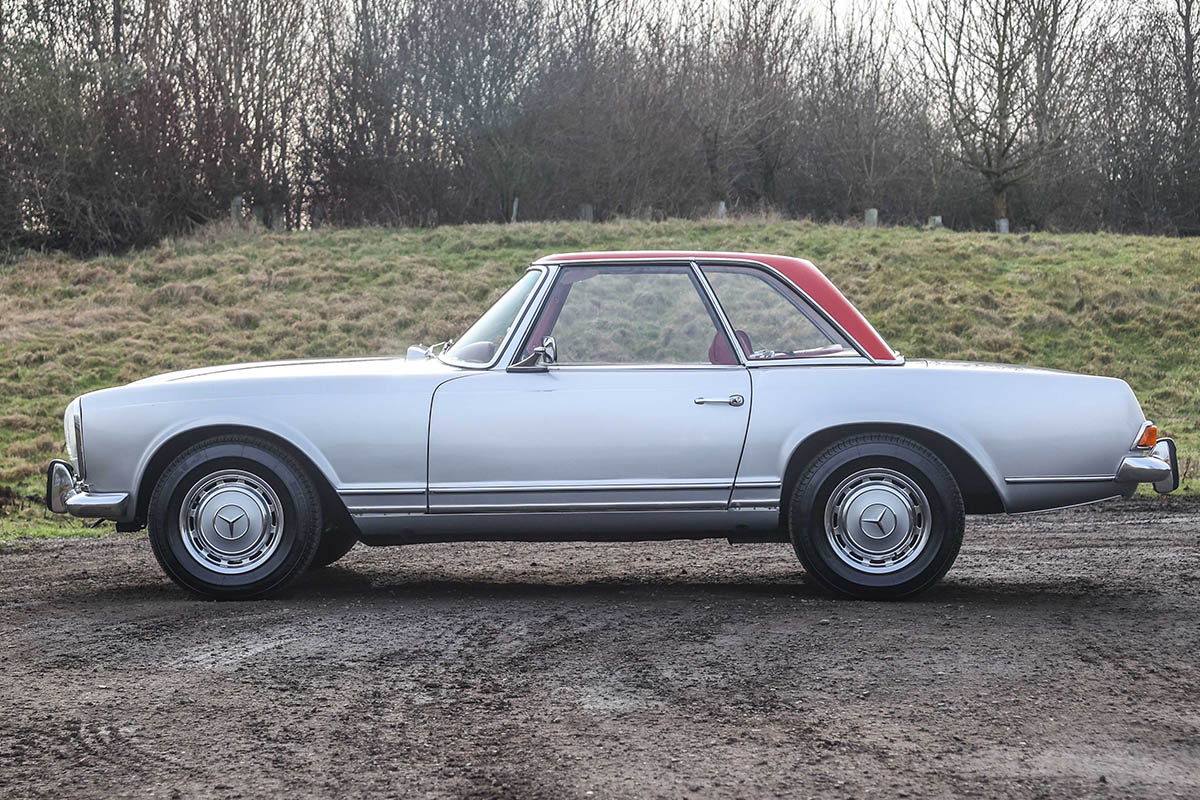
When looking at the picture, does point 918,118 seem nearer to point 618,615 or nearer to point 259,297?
point 259,297

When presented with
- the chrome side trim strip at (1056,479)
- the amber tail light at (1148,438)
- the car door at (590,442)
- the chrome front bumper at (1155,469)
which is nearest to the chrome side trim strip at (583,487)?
the car door at (590,442)

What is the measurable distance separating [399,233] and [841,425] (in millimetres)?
23055

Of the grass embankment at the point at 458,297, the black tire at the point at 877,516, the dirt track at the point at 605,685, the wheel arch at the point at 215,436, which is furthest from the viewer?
the grass embankment at the point at 458,297

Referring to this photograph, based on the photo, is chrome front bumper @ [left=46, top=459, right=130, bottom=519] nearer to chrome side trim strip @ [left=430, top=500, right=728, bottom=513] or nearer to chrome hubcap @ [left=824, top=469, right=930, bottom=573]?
chrome side trim strip @ [left=430, top=500, right=728, bottom=513]

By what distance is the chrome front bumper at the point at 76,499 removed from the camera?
614 centimetres

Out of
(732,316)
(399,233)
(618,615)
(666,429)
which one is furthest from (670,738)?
(399,233)

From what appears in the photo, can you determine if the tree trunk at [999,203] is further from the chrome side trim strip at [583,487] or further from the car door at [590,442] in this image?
the chrome side trim strip at [583,487]

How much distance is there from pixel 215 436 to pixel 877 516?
323 cm

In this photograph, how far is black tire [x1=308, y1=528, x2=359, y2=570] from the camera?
7305 millimetres

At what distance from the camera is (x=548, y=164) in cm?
3316

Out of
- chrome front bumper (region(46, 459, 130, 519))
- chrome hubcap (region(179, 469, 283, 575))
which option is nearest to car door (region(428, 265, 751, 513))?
chrome hubcap (region(179, 469, 283, 575))

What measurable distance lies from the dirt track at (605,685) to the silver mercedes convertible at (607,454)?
34 cm

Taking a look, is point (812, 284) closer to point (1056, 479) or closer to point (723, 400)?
point (723, 400)

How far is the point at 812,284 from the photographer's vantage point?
647cm
